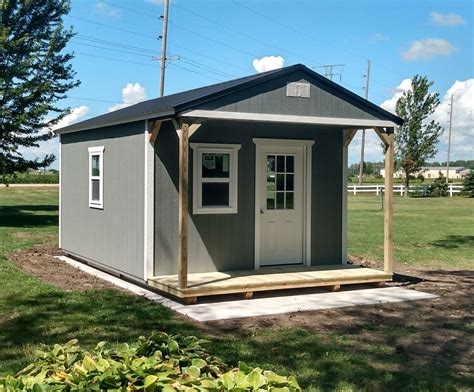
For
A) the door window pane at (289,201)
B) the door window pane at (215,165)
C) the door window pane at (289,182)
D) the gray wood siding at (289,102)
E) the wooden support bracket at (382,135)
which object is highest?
the gray wood siding at (289,102)

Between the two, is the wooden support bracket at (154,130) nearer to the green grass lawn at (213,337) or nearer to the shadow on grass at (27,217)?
the green grass lawn at (213,337)

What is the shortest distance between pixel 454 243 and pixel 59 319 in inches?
468

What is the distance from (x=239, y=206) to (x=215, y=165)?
745 millimetres

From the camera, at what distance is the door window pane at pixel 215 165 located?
919cm

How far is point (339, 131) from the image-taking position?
10.3m

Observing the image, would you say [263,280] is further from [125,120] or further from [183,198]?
[125,120]

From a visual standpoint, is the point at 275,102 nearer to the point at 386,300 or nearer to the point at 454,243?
the point at 386,300

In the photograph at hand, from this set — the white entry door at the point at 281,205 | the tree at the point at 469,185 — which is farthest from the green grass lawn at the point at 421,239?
the tree at the point at 469,185

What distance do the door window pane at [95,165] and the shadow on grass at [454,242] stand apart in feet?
29.0

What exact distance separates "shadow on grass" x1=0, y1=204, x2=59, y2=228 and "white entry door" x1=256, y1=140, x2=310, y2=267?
10.8 m

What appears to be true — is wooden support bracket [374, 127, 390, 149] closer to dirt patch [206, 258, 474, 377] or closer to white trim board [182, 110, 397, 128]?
white trim board [182, 110, 397, 128]

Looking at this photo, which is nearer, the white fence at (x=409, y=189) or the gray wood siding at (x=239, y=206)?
the gray wood siding at (x=239, y=206)

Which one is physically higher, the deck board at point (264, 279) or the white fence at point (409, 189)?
the white fence at point (409, 189)

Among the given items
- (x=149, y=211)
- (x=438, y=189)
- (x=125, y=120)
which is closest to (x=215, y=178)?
(x=149, y=211)
